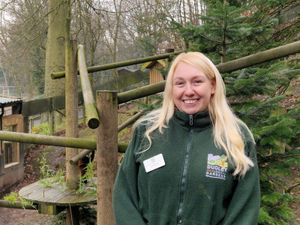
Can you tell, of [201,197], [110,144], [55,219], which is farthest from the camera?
[55,219]

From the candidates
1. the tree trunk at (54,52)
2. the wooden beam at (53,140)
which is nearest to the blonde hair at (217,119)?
the wooden beam at (53,140)

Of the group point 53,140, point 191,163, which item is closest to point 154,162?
point 191,163

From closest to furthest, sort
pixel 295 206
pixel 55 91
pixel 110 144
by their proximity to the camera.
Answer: pixel 110 144
pixel 295 206
pixel 55 91

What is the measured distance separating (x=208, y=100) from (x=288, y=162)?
0.86 metres

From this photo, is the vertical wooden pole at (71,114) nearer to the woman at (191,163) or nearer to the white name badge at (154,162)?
the woman at (191,163)

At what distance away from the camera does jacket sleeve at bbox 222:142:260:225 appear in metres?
1.72

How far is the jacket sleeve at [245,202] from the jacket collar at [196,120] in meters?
0.28

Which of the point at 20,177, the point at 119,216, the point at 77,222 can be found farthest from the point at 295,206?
the point at 20,177

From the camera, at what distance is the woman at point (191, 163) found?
1739 mm

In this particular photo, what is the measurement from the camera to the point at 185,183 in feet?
5.74

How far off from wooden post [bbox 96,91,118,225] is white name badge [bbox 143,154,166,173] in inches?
18.2

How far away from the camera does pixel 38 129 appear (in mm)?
12570

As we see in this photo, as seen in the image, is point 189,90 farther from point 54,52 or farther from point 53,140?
point 54,52

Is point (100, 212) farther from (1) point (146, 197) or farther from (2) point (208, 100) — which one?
(2) point (208, 100)
